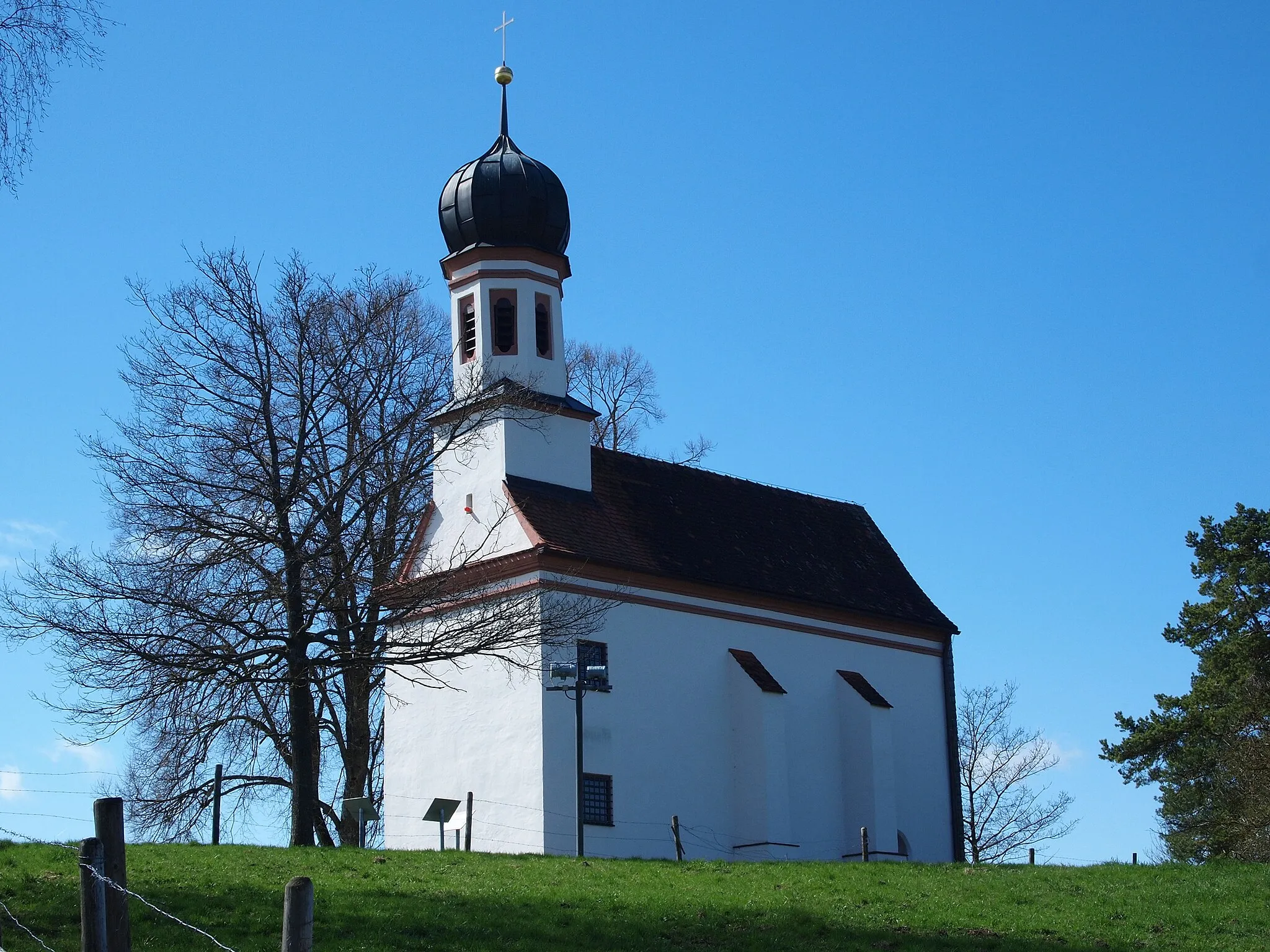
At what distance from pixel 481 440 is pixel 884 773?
11126 millimetres

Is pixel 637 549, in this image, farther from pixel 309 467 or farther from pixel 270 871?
pixel 270 871

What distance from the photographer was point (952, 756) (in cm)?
3672

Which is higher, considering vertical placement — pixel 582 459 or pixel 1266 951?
pixel 582 459

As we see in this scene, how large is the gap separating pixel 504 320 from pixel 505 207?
236 centimetres

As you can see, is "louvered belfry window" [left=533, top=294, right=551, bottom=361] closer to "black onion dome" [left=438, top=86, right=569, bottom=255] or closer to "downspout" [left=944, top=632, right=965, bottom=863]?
"black onion dome" [left=438, top=86, right=569, bottom=255]

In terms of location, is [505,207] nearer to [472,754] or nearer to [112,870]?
[472,754]

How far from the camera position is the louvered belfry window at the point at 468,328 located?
32.5 meters

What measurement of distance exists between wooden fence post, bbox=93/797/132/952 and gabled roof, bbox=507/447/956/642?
1917 cm

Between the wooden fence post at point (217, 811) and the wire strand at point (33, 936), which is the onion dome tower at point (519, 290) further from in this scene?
the wire strand at point (33, 936)

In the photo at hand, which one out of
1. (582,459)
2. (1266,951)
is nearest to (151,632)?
(582,459)

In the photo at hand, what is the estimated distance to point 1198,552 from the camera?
4003 cm

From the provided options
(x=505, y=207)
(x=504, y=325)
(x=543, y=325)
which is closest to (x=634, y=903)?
(x=504, y=325)

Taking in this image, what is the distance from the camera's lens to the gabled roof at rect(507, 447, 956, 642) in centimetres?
3094

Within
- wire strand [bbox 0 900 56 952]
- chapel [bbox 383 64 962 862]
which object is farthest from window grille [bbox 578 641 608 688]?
wire strand [bbox 0 900 56 952]
